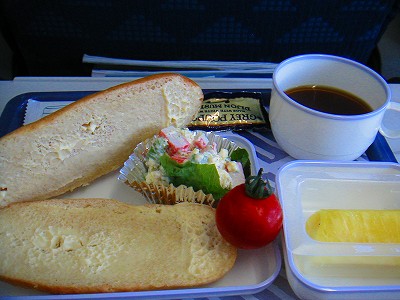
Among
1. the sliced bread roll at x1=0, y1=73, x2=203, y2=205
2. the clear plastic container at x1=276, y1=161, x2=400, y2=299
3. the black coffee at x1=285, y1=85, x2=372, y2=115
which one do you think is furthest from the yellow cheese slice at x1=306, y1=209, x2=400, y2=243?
the sliced bread roll at x1=0, y1=73, x2=203, y2=205

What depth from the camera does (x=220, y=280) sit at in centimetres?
86

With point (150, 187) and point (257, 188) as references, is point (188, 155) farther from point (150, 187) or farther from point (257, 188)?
point (257, 188)

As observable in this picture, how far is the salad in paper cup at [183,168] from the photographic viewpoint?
36.7 inches

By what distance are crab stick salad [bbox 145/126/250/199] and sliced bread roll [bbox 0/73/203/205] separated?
10 cm

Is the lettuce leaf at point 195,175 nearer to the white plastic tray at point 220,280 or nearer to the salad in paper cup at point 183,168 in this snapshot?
the salad in paper cup at point 183,168

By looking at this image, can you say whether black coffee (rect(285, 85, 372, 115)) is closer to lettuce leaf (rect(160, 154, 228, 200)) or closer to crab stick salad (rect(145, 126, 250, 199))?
crab stick salad (rect(145, 126, 250, 199))

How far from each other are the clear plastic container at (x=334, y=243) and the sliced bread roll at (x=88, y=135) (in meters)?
0.36

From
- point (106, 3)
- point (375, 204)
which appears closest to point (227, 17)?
point (106, 3)

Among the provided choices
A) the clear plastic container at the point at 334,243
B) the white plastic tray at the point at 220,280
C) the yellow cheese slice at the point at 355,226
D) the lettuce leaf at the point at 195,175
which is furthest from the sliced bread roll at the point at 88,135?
the yellow cheese slice at the point at 355,226

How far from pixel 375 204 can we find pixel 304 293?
0.27m

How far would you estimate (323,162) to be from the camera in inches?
38.7

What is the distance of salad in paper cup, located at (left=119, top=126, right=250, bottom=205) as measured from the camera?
933mm

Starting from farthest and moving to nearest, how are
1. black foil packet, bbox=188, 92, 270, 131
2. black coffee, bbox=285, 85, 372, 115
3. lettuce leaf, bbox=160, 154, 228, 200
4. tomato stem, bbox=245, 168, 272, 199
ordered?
black foil packet, bbox=188, 92, 270, 131
black coffee, bbox=285, 85, 372, 115
lettuce leaf, bbox=160, 154, 228, 200
tomato stem, bbox=245, 168, 272, 199

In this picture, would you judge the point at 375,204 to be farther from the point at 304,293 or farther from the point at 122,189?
the point at 122,189
